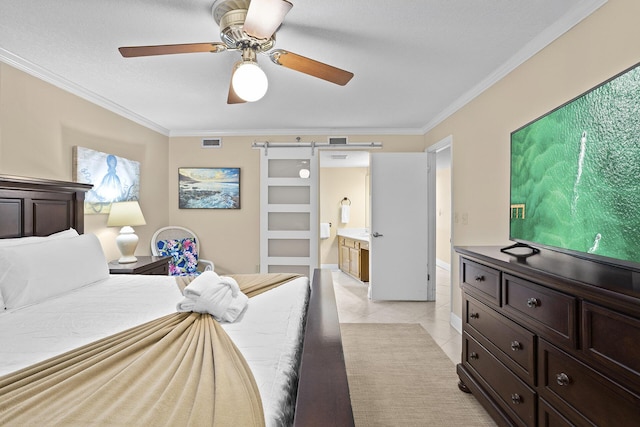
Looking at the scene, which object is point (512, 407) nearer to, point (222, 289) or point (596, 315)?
point (596, 315)

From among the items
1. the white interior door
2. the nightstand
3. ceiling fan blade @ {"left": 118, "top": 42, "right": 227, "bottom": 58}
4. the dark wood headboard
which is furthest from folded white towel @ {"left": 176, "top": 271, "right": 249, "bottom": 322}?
the white interior door

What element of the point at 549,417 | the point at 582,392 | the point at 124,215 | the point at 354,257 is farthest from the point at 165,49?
the point at 354,257

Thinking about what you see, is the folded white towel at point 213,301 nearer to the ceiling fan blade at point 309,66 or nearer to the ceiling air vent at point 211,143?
the ceiling fan blade at point 309,66

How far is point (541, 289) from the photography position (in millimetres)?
1495

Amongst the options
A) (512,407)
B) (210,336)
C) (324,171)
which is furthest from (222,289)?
(324,171)

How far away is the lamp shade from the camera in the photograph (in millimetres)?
3447

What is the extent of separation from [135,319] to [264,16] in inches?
63.8

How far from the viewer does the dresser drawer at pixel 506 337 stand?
5.24 feet

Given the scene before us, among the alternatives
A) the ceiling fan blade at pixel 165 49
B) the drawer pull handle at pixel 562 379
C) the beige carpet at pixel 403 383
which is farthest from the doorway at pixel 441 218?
the ceiling fan blade at pixel 165 49

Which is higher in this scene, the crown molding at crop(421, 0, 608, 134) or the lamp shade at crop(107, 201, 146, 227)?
the crown molding at crop(421, 0, 608, 134)

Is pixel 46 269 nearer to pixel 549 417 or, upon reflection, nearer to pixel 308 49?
pixel 308 49

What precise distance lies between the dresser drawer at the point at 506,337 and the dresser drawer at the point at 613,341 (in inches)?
14.7

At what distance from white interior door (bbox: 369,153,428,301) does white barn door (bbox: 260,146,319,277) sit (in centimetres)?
93

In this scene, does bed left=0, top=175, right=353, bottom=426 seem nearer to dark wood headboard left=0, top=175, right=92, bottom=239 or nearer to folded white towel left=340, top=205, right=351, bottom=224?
dark wood headboard left=0, top=175, right=92, bottom=239
